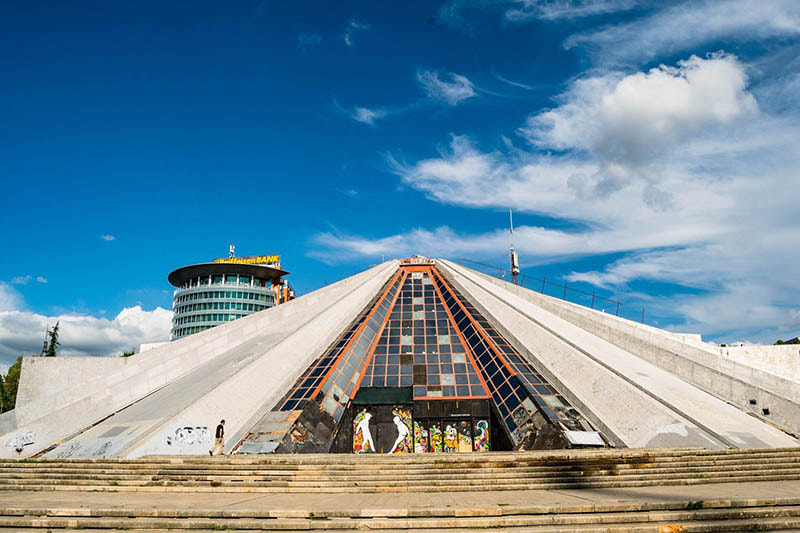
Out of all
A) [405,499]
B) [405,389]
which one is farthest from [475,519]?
[405,389]

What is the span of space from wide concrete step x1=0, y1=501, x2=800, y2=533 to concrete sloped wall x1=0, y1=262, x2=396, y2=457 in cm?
888

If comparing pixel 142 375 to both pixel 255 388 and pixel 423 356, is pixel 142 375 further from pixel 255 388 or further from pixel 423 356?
pixel 423 356

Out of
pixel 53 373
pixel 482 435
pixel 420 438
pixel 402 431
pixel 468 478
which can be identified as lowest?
pixel 420 438

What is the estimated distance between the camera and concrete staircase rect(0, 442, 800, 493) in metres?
9.30

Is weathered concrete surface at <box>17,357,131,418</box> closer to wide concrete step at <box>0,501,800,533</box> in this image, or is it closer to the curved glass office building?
wide concrete step at <box>0,501,800,533</box>

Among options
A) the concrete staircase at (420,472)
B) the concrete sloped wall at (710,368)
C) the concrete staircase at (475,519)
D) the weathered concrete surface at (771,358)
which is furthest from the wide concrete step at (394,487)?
the weathered concrete surface at (771,358)

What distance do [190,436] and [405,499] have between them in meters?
8.10

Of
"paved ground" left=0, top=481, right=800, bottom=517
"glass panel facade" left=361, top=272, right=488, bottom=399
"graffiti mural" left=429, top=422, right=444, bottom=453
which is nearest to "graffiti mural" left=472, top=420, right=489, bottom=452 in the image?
"glass panel facade" left=361, top=272, right=488, bottom=399

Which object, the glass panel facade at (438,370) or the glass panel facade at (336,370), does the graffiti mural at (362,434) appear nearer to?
the glass panel facade at (438,370)

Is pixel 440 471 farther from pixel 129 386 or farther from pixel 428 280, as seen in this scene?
pixel 428 280

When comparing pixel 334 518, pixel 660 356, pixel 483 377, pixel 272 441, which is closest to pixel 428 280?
pixel 483 377

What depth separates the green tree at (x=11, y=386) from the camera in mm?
44594

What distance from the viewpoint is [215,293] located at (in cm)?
5956

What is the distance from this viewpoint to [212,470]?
1027cm
